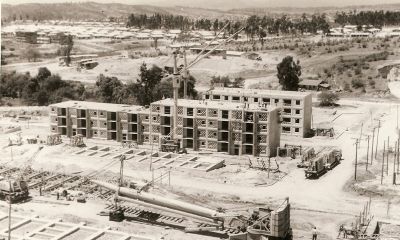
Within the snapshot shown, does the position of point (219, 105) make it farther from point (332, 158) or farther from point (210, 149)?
point (332, 158)

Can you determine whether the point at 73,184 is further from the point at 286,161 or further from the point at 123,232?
the point at 286,161

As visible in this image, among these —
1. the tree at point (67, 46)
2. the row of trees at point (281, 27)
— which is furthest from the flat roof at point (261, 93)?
the row of trees at point (281, 27)

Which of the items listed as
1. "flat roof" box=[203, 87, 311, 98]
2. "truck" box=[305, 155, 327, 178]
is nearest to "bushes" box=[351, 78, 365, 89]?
"flat roof" box=[203, 87, 311, 98]

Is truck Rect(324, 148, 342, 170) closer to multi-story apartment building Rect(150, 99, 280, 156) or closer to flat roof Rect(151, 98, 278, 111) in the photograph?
multi-story apartment building Rect(150, 99, 280, 156)

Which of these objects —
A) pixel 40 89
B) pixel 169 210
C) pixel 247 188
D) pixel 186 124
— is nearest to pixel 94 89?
pixel 40 89

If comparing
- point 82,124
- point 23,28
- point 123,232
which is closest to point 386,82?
point 82,124
